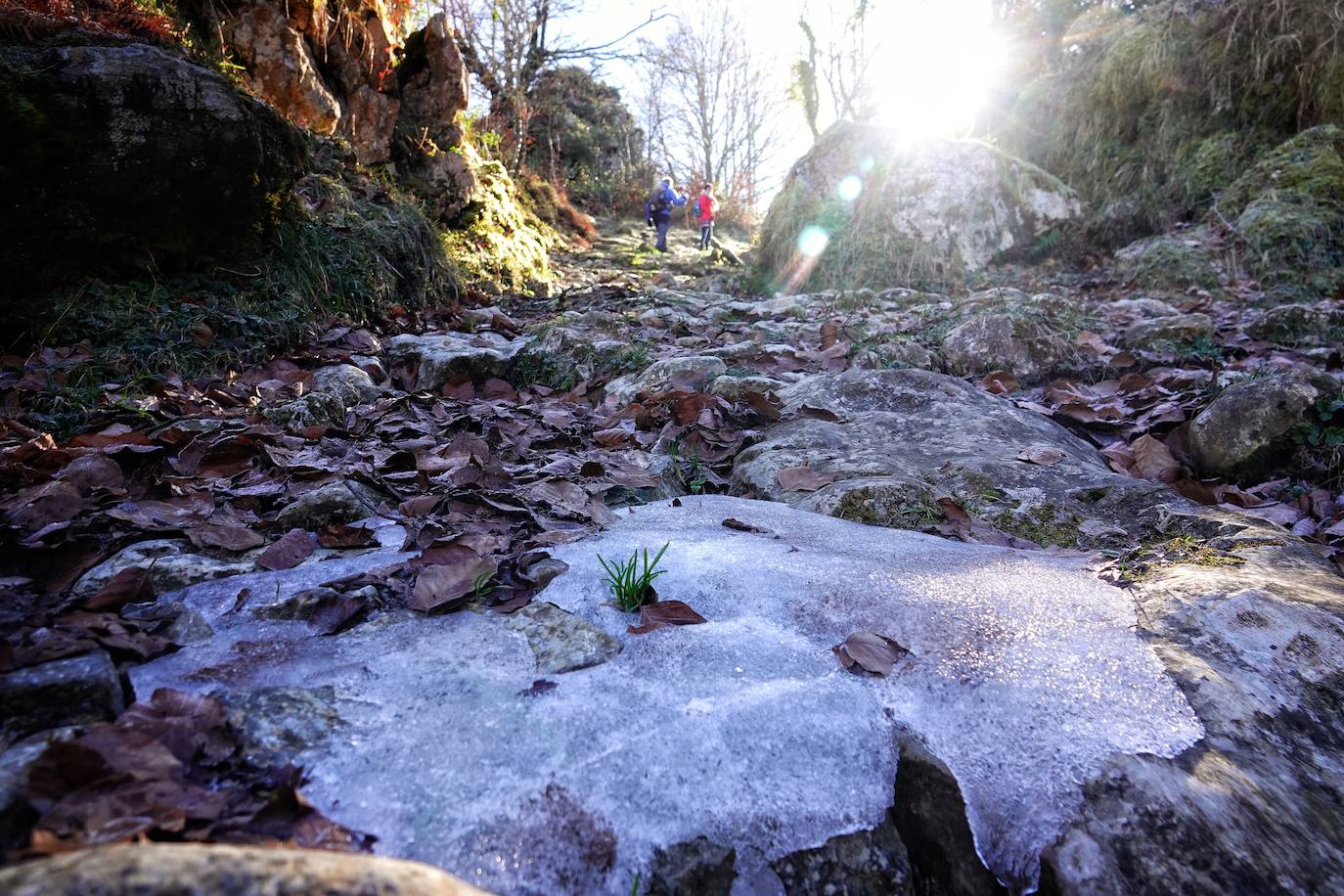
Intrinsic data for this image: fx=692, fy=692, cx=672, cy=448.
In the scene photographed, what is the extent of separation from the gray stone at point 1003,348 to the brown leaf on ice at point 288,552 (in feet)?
12.2

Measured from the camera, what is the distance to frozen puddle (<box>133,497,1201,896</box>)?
995 millimetres

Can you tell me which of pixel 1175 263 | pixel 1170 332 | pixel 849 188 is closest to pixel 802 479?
pixel 1170 332

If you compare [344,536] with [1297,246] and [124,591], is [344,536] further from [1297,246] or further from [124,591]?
[1297,246]

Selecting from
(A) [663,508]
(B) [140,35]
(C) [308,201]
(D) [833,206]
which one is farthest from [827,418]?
(D) [833,206]

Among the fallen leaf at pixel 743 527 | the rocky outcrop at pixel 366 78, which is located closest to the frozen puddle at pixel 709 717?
the fallen leaf at pixel 743 527

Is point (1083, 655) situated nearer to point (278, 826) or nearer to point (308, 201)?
point (278, 826)

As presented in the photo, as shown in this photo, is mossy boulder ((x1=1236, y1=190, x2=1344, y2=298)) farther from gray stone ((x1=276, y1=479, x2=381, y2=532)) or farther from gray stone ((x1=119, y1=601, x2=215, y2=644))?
gray stone ((x1=119, y1=601, x2=215, y2=644))

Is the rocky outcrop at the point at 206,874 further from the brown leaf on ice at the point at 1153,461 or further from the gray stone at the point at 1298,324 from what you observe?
the gray stone at the point at 1298,324

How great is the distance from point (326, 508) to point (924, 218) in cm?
736

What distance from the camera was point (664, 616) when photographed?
150cm

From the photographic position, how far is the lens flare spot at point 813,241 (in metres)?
8.03

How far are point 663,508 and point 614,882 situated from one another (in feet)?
4.40

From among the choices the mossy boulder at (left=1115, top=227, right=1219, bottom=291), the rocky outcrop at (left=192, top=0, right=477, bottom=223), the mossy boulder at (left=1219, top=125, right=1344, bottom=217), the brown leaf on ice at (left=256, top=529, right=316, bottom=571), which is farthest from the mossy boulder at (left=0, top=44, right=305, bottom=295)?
the mossy boulder at (left=1219, top=125, right=1344, bottom=217)

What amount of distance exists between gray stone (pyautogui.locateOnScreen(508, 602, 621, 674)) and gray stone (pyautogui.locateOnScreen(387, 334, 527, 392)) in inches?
98.5
